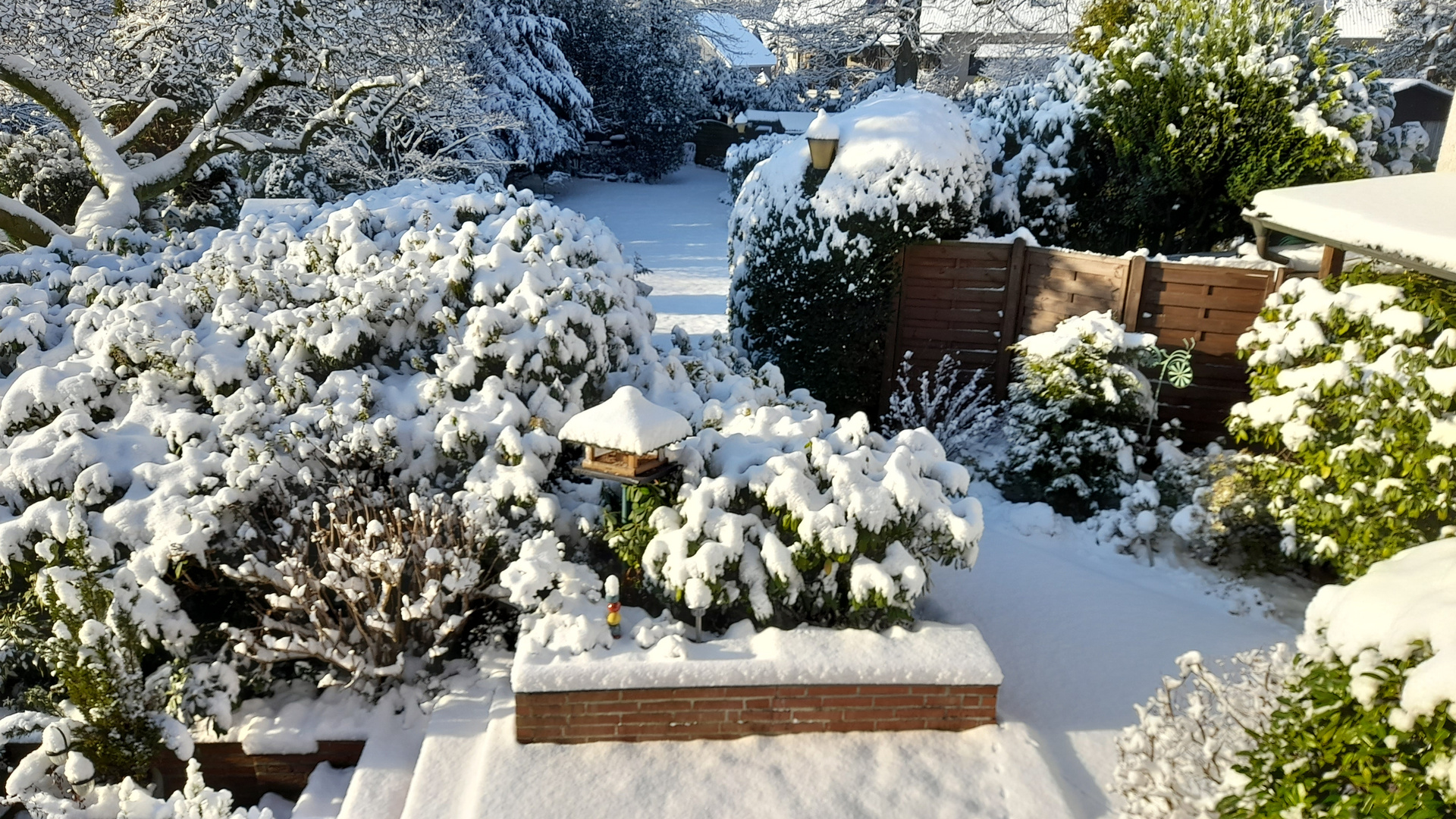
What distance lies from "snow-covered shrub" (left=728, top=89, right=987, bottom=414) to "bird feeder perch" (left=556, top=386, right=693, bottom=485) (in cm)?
394

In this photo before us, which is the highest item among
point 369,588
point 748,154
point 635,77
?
point 635,77

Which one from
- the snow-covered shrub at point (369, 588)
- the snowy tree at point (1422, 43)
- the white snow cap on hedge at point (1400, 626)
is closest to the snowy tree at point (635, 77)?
the snowy tree at point (1422, 43)

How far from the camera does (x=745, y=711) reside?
3.88m

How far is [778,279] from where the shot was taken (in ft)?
26.7

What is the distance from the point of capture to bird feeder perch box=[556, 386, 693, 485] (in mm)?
4020

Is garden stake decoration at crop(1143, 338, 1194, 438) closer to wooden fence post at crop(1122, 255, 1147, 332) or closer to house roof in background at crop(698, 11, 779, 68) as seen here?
wooden fence post at crop(1122, 255, 1147, 332)

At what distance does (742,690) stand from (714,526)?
0.75 meters

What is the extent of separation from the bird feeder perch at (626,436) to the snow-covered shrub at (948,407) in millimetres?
3357

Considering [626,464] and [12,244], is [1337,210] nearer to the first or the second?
→ [626,464]

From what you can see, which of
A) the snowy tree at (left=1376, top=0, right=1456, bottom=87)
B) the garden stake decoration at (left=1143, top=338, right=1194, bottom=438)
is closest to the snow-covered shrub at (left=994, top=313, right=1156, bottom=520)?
the garden stake decoration at (left=1143, top=338, right=1194, bottom=438)

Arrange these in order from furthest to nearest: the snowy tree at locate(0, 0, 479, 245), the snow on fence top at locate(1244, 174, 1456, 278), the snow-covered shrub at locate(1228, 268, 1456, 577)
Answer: the snowy tree at locate(0, 0, 479, 245)
the snow-covered shrub at locate(1228, 268, 1456, 577)
the snow on fence top at locate(1244, 174, 1456, 278)

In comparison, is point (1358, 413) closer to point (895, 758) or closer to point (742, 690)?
point (895, 758)

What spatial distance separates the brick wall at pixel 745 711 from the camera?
12.5 ft

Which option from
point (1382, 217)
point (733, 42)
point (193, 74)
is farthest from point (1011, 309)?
point (733, 42)
